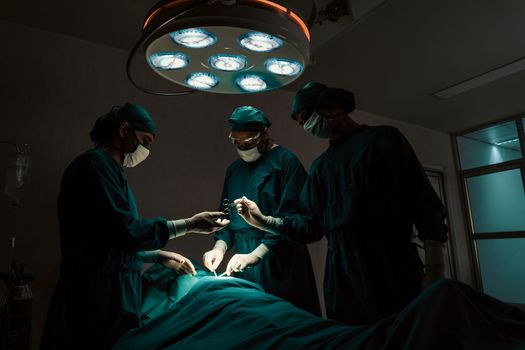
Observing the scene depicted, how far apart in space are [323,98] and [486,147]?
451 centimetres

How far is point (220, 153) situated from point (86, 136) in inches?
40.5

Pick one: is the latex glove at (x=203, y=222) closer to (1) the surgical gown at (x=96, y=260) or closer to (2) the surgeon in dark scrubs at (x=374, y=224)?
(1) the surgical gown at (x=96, y=260)

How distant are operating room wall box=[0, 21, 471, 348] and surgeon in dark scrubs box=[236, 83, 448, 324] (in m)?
1.32

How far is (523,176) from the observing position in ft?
14.8

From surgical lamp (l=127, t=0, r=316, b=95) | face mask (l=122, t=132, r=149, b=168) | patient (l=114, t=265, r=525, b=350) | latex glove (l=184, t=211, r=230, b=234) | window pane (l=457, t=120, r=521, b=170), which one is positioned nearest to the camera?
patient (l=114, t=265, r=525, b=350)

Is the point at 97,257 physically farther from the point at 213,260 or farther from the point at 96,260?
the point at 213,260

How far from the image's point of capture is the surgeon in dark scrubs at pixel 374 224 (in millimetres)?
1452

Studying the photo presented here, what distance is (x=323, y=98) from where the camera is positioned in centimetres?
180

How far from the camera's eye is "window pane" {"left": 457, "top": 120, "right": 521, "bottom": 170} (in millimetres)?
4896

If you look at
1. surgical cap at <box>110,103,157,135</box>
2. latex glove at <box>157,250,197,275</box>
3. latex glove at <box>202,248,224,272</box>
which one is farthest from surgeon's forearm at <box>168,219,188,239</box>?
surgical cap at <box>110,103,157,135</box>

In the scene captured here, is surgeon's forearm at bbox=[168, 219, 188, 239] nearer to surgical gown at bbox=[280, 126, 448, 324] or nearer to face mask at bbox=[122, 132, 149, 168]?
face mask at bbox=[122, 132, 149, 168]

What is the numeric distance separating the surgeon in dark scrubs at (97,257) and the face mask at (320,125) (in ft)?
2.78

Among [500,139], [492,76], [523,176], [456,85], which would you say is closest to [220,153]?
[456,85]

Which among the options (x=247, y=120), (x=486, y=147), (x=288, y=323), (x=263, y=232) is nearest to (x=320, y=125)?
(x=247, y=120)
